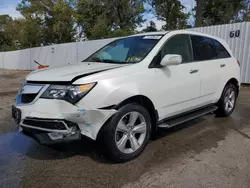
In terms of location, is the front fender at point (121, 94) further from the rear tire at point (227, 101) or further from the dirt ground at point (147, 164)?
the rear tire at point (227, 101)

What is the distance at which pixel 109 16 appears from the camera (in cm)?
2656

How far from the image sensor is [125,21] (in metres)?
28.5

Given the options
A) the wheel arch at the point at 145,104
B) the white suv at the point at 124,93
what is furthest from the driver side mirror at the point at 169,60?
the wheel arch at the point at 145,104

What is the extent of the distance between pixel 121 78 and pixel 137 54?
0.78 meters

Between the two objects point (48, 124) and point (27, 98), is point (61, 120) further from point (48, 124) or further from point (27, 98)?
point (27, 98)

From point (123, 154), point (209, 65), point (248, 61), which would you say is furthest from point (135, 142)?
point (248, 61)

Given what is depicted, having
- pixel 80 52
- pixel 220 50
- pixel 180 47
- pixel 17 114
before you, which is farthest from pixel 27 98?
pixel 80 52

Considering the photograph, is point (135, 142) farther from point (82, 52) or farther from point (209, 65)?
point (82, 52)

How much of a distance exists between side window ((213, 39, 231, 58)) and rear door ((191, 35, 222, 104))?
139 millimetres

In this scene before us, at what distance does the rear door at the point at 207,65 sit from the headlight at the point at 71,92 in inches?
89.3

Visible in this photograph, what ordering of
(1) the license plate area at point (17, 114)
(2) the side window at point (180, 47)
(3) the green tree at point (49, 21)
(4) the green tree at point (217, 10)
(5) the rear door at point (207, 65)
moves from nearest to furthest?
1. (1) the license plate area at point (17, 114)
2. (2) the side window at point (180, 47)
3. (5) the rear door at point (207, 65)
4. (4) the green tree at point (217, 10)
5. (3) the green tree at point (49, 21)

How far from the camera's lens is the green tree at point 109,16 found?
2541cm

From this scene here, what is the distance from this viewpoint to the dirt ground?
8.78 ft

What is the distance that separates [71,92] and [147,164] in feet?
4.45
